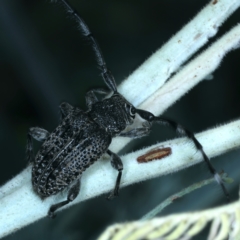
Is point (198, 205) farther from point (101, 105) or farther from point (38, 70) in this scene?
point (38, 70)

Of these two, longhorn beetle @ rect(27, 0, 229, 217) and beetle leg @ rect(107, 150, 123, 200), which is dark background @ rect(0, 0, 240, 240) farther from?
beetle leg @ rect(107, 150, 123, 200)

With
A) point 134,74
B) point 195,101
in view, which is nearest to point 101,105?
point 134,74

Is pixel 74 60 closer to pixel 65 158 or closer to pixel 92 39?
pixel 92 39

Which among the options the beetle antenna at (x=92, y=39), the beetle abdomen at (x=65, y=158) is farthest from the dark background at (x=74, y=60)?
the beetle abdomen at (x=65, y=158)

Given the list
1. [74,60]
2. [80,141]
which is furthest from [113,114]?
[74,60]

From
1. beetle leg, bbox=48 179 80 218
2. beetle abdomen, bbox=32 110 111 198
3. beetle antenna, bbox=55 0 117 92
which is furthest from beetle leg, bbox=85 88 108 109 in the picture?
beetle leg, bbox=48 179 80 218
